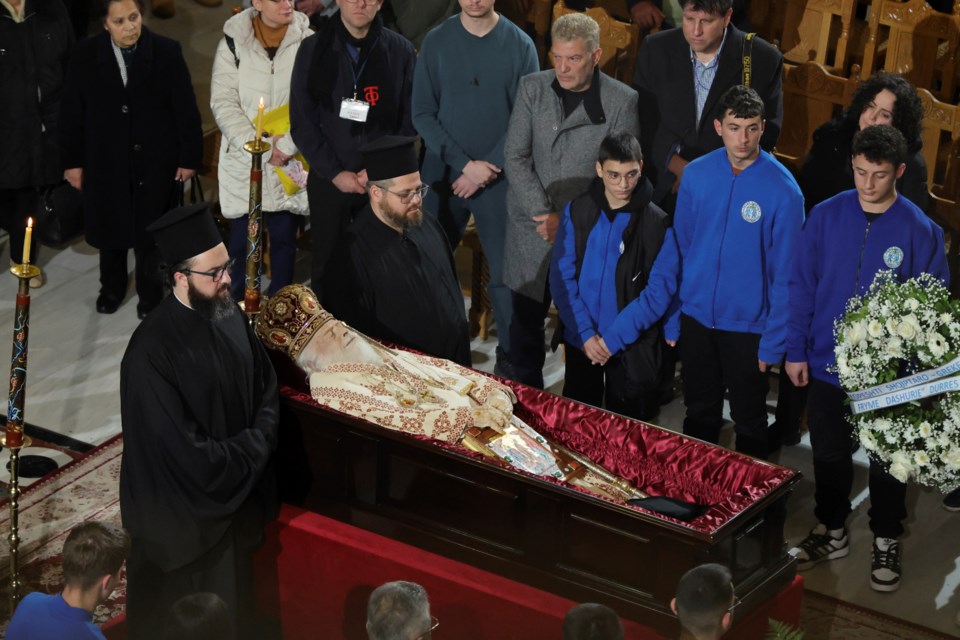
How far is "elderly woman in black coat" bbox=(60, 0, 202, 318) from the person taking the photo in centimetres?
804

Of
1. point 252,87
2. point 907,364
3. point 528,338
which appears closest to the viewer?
point 907,364

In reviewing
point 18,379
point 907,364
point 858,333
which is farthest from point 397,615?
point 907,364

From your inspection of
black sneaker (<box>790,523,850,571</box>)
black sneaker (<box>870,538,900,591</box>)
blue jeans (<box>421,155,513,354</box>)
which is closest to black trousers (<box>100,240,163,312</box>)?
blue jeans (<box>421,155,513,354</box>)

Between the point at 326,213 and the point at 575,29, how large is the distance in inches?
67.2

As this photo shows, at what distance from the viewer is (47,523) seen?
21.9ft

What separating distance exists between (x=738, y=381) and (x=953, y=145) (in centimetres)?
193

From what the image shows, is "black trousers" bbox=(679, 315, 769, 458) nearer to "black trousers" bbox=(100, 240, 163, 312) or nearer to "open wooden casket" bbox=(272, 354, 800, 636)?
"open wooden casket" bbox=(272, 354, 800, 636)

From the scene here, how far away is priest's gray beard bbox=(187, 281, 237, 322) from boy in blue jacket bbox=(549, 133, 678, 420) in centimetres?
184

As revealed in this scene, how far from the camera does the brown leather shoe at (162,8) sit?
34.6ft

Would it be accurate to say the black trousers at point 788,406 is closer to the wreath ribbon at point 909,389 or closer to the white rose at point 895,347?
the wreath ribbon at point 909,389

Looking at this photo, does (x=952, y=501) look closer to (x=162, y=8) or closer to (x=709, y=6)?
(x=709, y=6)

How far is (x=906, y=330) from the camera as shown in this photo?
5566 mm

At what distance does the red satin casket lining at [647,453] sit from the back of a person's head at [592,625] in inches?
45.1

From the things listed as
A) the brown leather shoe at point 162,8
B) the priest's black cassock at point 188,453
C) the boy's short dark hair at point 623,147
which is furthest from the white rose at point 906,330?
the brown leather shoe at point 162,8
